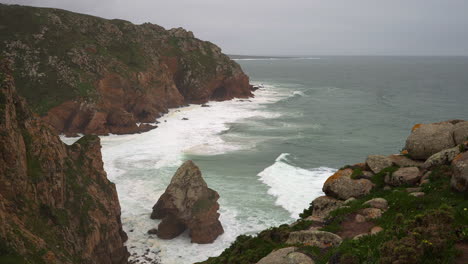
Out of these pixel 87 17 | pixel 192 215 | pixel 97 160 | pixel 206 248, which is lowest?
pixel 206 248

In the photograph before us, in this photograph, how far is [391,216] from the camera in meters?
12.3

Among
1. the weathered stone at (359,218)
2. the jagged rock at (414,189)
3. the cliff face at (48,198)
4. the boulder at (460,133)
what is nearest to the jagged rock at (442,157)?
the boulder at (460,133)

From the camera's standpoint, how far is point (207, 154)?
4966 cm

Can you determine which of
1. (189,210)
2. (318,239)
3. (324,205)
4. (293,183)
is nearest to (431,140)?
→ (324,205)

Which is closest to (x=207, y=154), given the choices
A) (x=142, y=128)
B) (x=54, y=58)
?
(x=142, y=128)

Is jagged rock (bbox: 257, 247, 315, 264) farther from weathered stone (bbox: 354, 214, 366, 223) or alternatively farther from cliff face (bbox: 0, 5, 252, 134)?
cliff face (bbox: 0, 5, 252, 134)

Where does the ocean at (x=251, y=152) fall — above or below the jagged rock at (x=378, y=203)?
below

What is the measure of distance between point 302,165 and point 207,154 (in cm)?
1238

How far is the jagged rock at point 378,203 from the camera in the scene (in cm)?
1337

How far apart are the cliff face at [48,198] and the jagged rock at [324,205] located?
13.2 meters

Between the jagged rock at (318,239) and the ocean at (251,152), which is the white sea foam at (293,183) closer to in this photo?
the ocean at (251,152)

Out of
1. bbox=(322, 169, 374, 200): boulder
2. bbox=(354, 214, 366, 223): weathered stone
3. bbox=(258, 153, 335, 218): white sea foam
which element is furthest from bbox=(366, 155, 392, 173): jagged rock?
bbox=(258, 153, 335, 218): white sea foam

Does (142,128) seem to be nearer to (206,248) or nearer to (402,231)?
(206,248)

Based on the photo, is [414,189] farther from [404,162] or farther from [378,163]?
[378,163]
